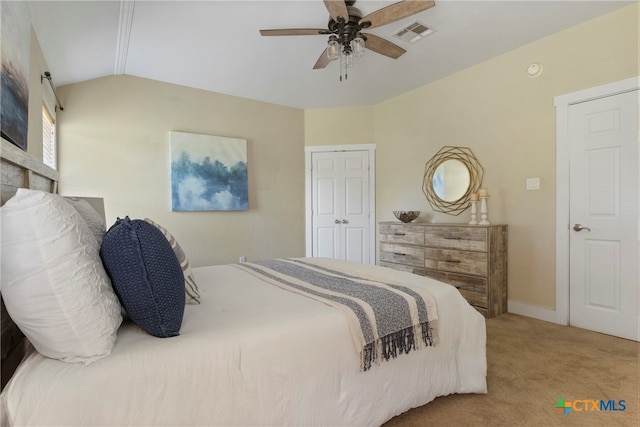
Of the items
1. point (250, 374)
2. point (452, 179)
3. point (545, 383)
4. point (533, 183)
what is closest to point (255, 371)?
point (250, 374)

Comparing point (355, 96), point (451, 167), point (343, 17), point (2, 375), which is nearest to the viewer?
point (2, 375)

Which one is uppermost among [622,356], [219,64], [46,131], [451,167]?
[219,64]

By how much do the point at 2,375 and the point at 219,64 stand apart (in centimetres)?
318

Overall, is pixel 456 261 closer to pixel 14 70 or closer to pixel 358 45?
pixel 358 45

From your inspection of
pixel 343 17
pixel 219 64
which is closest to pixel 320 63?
pixel 343 17

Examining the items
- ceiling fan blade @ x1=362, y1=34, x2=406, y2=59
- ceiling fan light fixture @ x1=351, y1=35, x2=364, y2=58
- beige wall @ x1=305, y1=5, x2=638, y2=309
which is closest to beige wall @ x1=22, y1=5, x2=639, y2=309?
beige wall @ x1=305, y1=5, x2=638, y2=309

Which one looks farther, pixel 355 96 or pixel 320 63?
pixel 355 96

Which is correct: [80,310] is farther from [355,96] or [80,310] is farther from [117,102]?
[355,96]

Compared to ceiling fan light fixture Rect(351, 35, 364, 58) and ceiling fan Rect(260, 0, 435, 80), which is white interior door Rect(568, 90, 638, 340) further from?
ceiling fan light fixture Rect(351, 35, 364, 58)

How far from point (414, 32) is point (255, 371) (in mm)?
2951

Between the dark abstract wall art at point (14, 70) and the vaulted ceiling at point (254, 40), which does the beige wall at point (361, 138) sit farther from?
the dark abstract wall art at point (14, 70)

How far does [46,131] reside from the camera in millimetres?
3049

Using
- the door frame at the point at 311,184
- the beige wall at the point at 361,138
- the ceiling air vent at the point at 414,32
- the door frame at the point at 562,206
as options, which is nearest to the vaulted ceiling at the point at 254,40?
the ceiling air vent at the point at 414,32

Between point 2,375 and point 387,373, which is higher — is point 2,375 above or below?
above
